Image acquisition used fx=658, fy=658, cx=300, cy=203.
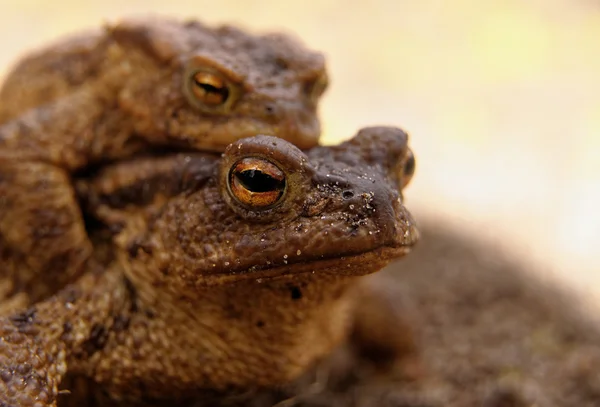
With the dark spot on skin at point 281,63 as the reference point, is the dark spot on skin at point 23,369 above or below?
below

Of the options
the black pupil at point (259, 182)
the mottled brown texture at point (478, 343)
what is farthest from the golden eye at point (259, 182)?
the mottled brown texture at point (478, 343)

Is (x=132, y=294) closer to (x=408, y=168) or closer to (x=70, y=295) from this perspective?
(x=70, y=295)

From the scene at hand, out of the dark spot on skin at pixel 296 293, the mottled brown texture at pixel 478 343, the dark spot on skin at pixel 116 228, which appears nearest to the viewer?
the dark spot on skin at pixel 296 293

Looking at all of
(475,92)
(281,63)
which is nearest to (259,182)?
(281,63)

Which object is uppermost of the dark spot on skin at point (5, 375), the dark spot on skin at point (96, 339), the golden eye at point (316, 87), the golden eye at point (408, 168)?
the golden eye at point (316, 87)

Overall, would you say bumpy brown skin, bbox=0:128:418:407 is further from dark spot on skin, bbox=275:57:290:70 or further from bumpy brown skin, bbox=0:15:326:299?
dark spot on skin, bbox=275:57:290:70

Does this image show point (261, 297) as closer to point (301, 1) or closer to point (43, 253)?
point (43, 253)

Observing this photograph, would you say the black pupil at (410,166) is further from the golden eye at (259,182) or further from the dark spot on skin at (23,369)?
the dark spot on skin at (23,369)
